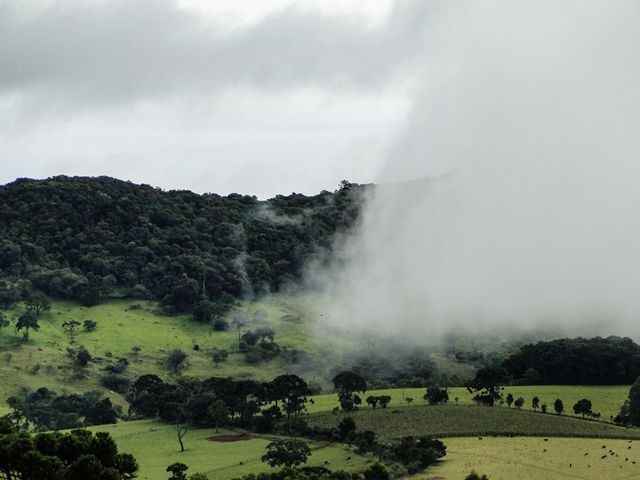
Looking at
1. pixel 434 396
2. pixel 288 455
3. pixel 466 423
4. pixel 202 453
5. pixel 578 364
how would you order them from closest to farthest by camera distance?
pixel 288 455, pixel 202 453, pixel 466 423, pixel 434 396, pixel 578 364

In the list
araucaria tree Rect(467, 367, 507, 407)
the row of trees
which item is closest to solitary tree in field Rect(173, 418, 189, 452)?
araucaria tree Rect(467, 367, 507, 407)

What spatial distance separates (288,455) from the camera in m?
110

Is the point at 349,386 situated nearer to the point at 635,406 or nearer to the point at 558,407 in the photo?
the point at 558,407

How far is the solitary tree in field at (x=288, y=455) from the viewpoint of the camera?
361 ft

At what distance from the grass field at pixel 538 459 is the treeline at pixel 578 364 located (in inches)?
1776

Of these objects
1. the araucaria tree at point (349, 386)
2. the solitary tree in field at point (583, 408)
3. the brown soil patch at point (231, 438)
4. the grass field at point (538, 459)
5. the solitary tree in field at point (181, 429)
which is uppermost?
the araucaria tree at point (349, 386)

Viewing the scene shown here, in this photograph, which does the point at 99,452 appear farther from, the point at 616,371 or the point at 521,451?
the point at 616,371

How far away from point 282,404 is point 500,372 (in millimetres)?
37659

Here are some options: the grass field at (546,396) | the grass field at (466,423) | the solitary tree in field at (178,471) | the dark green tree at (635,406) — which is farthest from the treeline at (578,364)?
the solitary tree in field at (178,471)

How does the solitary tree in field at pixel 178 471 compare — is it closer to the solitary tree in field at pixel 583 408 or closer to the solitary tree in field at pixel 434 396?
the solitary tree in field at pixel 434 396

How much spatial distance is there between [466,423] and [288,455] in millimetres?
35475

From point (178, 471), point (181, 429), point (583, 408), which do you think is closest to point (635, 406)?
point (583, 408)

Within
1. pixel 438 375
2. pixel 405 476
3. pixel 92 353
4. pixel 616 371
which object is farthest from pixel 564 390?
pixel 92 353

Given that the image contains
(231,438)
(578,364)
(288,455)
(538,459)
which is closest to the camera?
(288,455)
